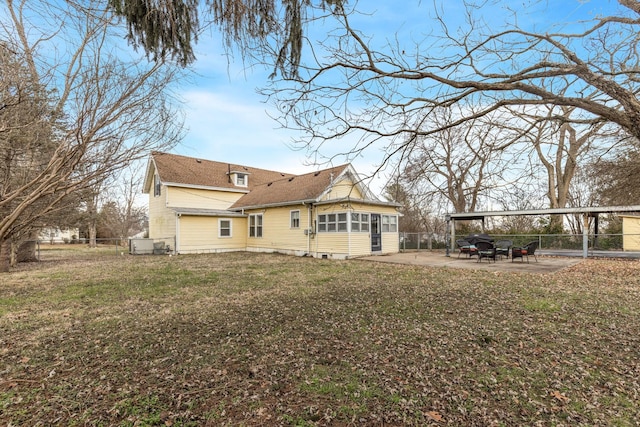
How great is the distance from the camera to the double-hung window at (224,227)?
1898cm

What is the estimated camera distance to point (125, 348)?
3836 mm

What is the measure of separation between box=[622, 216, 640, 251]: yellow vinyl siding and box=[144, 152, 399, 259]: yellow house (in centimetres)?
1160

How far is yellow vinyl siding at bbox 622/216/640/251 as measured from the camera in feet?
51.6

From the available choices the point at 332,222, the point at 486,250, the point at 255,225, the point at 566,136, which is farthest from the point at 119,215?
the point at 566,136

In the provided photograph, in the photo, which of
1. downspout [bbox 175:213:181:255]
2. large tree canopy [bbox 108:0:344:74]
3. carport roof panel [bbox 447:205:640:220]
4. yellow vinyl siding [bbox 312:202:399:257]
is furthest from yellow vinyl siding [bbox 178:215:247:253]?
large tree canopy [bbox 108:0:344:74]

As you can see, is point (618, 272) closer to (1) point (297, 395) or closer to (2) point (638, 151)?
(2) point (638, 151)

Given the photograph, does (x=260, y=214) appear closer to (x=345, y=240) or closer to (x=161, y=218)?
(x=161, y=218)

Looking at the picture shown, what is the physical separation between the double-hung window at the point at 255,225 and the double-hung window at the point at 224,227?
1.38 metres

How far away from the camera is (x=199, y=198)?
19922 millimetres

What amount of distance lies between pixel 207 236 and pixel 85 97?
14030 mm

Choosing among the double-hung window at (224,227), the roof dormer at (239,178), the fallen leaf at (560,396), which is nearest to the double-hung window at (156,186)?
the double-hung window at (224,227)

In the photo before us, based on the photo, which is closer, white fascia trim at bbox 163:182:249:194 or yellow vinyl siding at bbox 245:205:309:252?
yellow vinyl siding at bbox 245:205:309:252

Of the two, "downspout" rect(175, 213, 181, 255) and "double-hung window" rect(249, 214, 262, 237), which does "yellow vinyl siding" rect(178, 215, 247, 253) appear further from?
"double-hung window" rect(249, 214, 262, 237)

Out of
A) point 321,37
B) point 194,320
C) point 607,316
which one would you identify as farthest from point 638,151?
point 194,320
